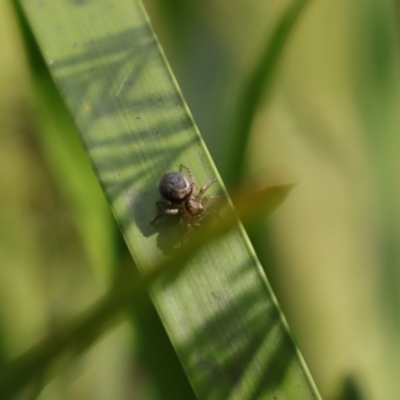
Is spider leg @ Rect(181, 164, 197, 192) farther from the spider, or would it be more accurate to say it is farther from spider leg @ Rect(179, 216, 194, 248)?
spider leg @ Rect(179, 216, 194, 248)

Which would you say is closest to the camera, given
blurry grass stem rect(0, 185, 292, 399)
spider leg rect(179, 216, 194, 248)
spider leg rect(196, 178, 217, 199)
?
blurry grass stem rect(0, 185, 292, 399)

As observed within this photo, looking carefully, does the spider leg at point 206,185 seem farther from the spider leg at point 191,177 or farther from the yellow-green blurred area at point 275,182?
the yellow-green blurred area at point 275,182

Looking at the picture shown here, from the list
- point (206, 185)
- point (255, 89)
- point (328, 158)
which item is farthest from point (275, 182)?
point (328, 158)

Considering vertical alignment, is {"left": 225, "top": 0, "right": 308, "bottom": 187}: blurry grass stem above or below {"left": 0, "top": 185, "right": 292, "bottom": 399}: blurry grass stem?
above

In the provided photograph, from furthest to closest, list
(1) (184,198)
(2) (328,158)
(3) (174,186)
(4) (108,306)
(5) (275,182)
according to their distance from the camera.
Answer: (2) (328,158), (1) (184,198), (3) (174,186), (5) (275,182), (4) (108,306)

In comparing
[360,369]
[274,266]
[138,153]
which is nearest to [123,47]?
[138,153]

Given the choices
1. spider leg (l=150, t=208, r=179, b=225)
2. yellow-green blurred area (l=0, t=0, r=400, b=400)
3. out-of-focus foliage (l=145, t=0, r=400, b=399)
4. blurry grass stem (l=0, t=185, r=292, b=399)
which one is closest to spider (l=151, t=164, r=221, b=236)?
spider leg (l=150, t=208, r=179, b=225)

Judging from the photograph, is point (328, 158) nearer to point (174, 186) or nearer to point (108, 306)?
point (174, 186)
